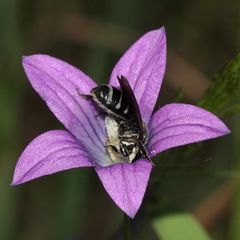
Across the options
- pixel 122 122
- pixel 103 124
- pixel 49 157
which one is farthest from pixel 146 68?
pixel 49 157

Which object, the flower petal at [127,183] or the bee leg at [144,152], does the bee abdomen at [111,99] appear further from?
the flower petal at [127,183]

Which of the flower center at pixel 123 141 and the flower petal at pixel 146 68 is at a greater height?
the flower petal at pixel 146 68

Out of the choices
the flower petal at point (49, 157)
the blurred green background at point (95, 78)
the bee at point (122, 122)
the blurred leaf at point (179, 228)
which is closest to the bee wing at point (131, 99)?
the bee at point (122, 122)

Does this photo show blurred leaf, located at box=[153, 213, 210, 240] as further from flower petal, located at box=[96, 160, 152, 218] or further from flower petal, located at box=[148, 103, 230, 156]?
flower petal, located at box=[96, 160, 152, 218]

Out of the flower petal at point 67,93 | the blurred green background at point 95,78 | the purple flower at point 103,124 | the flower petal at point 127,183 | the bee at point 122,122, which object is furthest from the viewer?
the blurred green background at point 95,78

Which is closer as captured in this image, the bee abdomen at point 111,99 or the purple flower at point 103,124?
the purple flower at point 103,124

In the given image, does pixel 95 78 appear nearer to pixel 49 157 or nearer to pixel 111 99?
pixel 111 99

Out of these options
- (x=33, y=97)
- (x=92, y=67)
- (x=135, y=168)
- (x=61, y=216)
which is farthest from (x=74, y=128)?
(x=33, y=97)
